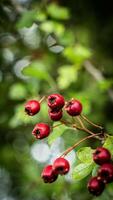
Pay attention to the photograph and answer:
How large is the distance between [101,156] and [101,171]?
63mm

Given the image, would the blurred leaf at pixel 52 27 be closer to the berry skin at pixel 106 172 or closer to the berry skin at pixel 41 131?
the berry skin at pixel 41 131

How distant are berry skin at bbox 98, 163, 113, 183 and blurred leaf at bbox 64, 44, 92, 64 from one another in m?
2.58

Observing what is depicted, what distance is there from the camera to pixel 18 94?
15.3 ft

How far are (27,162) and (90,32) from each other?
1.86 meters

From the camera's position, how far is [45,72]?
14.2ft

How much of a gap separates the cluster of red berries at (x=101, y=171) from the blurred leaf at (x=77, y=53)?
100 inches

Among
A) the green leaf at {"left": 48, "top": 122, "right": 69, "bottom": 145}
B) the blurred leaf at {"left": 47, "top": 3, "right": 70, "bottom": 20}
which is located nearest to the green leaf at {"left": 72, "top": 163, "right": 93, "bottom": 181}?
the green leaf at {"left": 48, "top": 122, "right": 69, "bottom": 145}

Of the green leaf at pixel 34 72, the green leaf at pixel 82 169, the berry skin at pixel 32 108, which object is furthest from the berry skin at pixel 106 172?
the green leaf at pixel 34 72

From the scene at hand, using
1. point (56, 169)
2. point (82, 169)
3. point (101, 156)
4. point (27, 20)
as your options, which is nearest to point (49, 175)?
point (56, 169)

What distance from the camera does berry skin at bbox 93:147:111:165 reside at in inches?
74.6

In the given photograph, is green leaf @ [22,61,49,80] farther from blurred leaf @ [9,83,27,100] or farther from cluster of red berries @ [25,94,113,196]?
cluster of red berries @ [25,94,113,196]

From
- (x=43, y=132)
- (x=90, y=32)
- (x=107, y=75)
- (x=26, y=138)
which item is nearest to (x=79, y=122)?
(x=43, y=132)

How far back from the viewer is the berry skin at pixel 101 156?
1896mm

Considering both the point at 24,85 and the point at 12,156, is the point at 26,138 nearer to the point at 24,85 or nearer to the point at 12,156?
the point at 12,156
